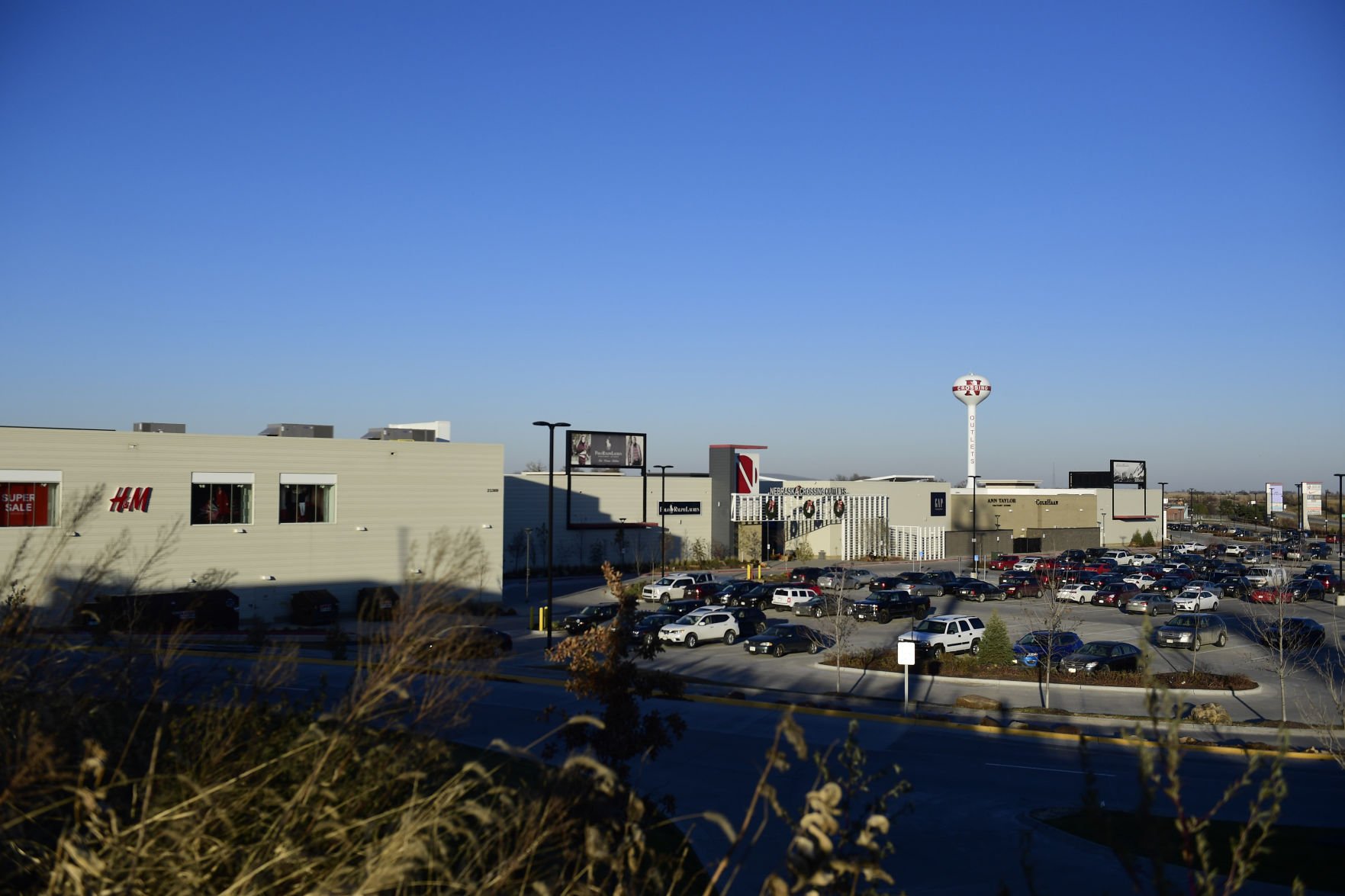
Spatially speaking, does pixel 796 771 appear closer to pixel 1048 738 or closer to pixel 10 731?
pixel 1048 738

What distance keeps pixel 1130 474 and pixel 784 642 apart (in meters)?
73.6

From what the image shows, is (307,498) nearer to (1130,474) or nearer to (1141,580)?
(1141,580)

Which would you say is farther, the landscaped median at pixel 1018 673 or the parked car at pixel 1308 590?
the parked car at pixel 1308 590

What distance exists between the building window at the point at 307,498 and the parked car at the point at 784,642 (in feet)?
65.1

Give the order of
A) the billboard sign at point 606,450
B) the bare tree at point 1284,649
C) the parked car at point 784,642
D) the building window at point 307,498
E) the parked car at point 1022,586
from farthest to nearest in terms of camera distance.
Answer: the billboard sign at point 606,450 → the parked car at point 1022,586 → the building window at point 307,498 → the parked car at point 784,642 → the bare tree at point 1284,649

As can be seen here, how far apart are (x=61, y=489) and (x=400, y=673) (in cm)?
3712

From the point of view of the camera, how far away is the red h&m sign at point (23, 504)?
36.3 meters

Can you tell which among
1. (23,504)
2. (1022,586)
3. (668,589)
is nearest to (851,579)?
(1022,586)

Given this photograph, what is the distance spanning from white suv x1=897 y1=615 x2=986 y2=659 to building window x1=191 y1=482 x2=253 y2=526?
26.9 m

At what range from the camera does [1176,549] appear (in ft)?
279

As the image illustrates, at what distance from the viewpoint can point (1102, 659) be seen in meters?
29.9

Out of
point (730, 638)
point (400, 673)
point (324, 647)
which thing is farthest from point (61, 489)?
point (400, 673)

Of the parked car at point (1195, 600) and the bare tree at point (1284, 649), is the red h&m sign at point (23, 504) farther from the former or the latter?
the parked car at point (1195, 600)

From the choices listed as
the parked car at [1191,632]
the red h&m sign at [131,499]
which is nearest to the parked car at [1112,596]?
the parked car at [1191,632]
